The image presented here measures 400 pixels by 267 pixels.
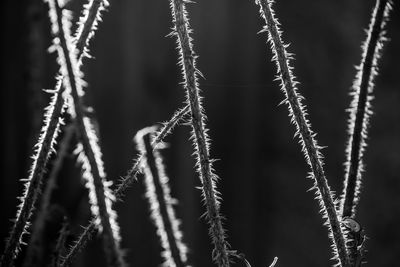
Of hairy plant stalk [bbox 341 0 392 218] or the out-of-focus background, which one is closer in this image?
hairy plant stalk [bbox 341 0 392 218]

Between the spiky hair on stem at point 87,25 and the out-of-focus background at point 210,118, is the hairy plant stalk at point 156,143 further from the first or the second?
the out-of-focus background at point 210,118

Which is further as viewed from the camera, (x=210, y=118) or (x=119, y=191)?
(x=210, y=118)

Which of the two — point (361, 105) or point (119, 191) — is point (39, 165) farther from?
point (361, 105)

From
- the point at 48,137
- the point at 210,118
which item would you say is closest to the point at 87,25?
the point at 48,137

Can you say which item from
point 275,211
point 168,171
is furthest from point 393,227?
point 168,171

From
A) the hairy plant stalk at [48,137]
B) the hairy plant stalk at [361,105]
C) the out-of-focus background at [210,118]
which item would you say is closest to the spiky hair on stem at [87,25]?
the hairy plant stalk at [48,137]

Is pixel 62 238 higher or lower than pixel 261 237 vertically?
lower

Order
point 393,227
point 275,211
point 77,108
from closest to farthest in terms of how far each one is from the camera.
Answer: point 77,108, point 393,227, point 275,211

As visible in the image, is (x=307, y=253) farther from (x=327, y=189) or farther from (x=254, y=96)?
(x=327, y=189)

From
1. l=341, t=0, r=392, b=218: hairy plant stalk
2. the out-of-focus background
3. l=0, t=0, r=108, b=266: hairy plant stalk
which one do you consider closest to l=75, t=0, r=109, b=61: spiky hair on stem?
l=0, t=0, r=108, b=266: hairy plant stalk

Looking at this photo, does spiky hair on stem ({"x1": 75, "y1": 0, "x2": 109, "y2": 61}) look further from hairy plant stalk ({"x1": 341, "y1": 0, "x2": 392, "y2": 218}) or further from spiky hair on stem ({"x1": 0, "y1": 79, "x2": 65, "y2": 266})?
hairy plant stalk ({"x1": 341, "y1": 0, "x2": 392, "y2": 218})

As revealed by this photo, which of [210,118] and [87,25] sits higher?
[210,118]
